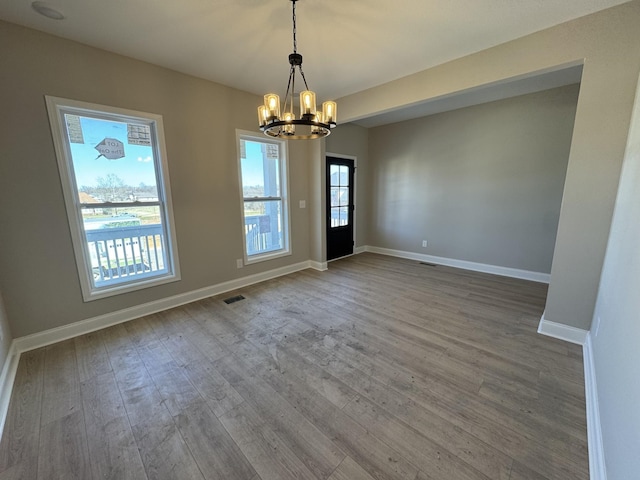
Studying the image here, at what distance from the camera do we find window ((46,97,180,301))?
2439mm

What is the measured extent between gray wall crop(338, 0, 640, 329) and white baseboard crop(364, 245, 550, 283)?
185cm

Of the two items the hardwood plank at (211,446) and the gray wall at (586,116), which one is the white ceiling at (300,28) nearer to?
the gray wall at (586,116)

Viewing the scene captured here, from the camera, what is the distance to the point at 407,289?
3656mm

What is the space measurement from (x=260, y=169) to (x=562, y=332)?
4081 mm

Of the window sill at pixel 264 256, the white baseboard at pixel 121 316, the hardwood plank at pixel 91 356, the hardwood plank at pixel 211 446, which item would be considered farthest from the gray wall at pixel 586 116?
the hardwood plank at pixel 91 356

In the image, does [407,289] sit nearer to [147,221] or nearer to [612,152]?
[612,152]

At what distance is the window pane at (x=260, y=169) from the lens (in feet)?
12.3

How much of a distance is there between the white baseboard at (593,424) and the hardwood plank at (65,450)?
249 cm

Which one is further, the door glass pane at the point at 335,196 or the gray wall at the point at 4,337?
the door glass pane at the point at 335,196

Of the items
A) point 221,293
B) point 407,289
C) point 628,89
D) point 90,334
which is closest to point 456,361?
point 407,289

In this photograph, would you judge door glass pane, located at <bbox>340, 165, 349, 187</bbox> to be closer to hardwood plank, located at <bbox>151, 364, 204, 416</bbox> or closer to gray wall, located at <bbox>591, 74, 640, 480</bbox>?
gray wall, located at <bbox>591, 74, 640, 480</bbox>

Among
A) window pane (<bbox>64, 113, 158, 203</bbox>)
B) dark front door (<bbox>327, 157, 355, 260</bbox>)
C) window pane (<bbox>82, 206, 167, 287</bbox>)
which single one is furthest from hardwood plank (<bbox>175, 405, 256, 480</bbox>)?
dark front door (<bbox>327, 157, 355, 260</bbox>)

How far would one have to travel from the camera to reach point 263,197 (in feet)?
13.2

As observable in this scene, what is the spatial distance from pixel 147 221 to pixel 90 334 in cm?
128
